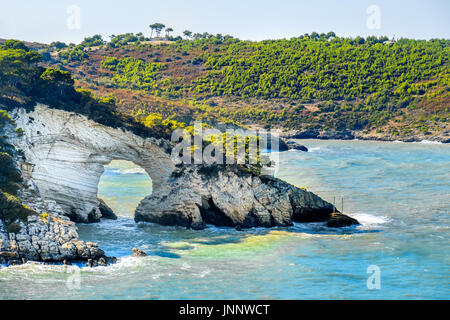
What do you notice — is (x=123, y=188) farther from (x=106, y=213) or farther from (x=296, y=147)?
(x=296, y=147)

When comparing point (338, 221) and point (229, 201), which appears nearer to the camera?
point (229, 201)

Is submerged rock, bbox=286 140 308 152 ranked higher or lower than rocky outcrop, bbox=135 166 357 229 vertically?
higher

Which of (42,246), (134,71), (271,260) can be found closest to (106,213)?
(42,246)

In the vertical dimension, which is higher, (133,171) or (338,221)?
(133,171)

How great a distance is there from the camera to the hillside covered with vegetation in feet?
429

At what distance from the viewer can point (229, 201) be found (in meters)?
40.9

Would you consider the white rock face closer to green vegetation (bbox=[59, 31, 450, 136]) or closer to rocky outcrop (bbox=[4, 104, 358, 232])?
rocky outcrop (bbox=[4, 104, 358, 232])

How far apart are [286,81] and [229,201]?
362 ft

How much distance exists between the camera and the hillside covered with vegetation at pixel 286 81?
130625mm

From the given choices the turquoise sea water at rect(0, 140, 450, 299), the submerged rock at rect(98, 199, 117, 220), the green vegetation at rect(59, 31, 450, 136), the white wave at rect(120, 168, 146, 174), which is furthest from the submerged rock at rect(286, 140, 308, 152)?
the submerged rock at rect(98, 199, 117, 220)

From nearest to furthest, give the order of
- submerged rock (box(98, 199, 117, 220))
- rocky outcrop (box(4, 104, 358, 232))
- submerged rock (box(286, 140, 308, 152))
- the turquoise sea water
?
the turquoise sea water, rocky outcrop (box(4, 104, 358, 232)), submerged rock (box(98, 199, 117, 220)), submerged rock (box(286, 140, 308, 152))

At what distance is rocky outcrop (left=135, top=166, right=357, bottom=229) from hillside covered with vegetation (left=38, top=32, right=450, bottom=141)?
2819 inches

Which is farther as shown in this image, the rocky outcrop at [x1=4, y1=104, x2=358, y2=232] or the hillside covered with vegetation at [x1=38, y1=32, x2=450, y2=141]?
the hillside covered with vegetation at [x1=38, y1=32, x2=450, y2=141]
